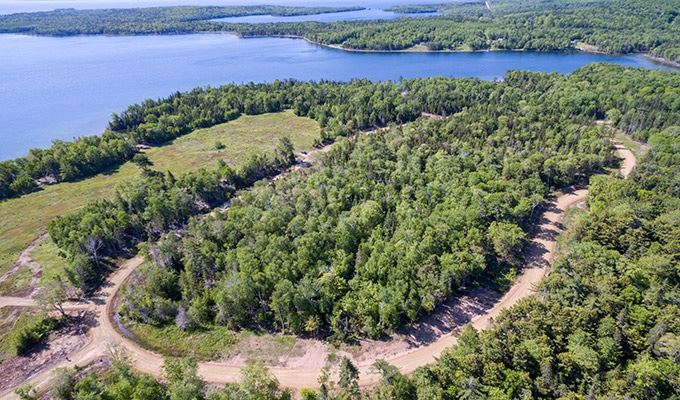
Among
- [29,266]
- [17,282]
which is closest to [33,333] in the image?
[17,282]

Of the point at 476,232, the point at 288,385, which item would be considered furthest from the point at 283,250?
the point at 476,232

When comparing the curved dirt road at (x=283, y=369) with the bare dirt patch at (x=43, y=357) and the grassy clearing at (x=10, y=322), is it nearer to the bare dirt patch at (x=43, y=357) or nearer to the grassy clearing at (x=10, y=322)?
the bare dirt patch at (x=43, y=357)

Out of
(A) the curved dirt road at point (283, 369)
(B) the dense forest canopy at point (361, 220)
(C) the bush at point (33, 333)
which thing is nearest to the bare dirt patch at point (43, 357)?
(C) the bush at point (33, 333)

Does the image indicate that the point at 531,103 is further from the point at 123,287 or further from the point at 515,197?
the point at 123,287

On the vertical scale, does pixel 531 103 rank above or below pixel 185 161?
above

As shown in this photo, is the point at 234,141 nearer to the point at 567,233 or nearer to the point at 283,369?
the point at 283,369

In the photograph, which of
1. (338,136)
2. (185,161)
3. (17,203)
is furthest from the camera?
(338,136)

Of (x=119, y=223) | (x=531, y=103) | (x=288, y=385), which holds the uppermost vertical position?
(x=531, y=103)

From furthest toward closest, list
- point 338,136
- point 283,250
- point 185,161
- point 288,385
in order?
point 338,136, point 185,161, point 283,250, point 288,385
